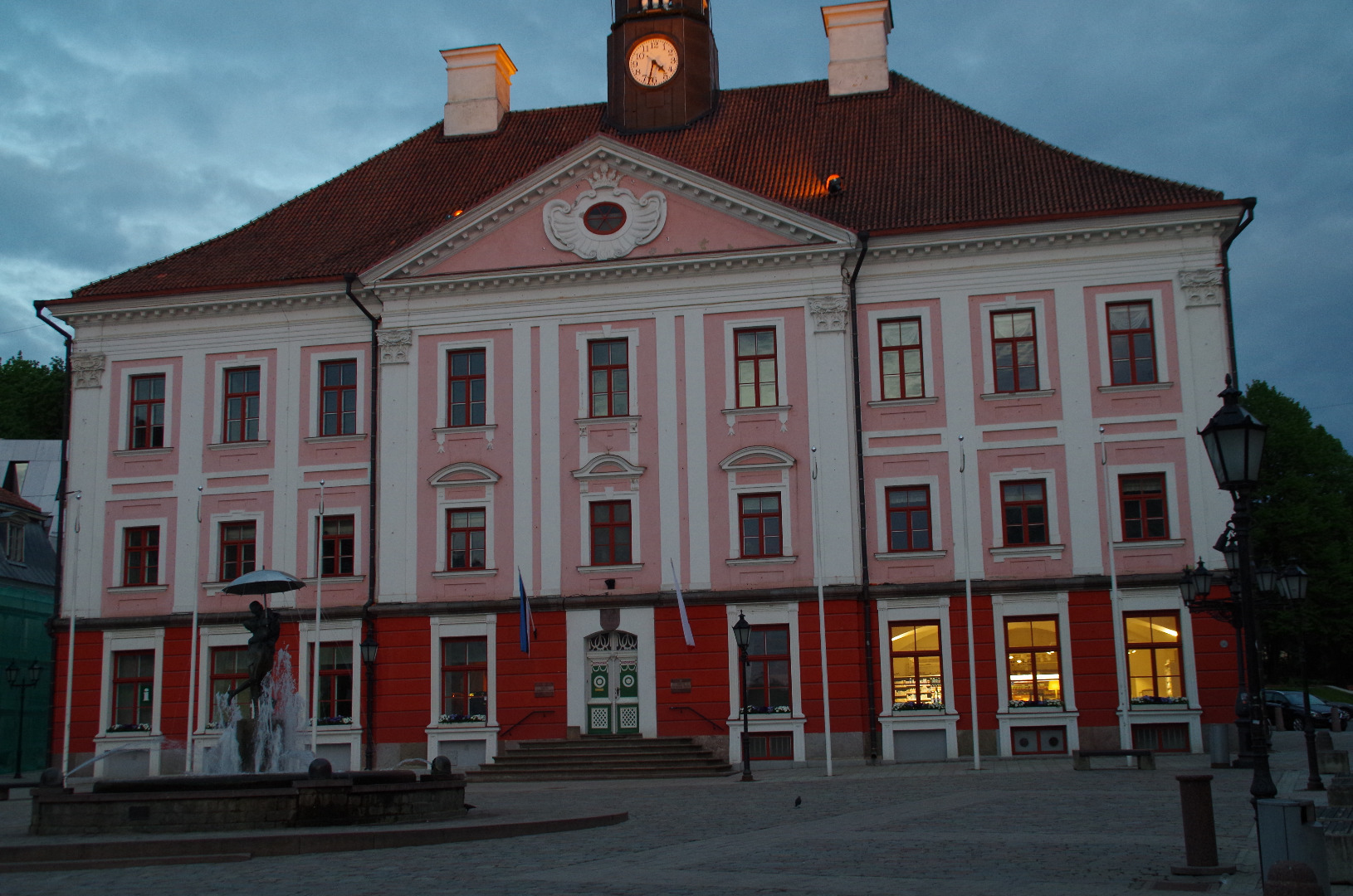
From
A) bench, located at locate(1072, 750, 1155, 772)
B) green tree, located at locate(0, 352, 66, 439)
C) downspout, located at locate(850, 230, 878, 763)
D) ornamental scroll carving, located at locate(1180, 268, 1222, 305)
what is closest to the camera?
bench, located at locate(1072, 750, 1155, 772)

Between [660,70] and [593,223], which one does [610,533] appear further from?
[660,70]

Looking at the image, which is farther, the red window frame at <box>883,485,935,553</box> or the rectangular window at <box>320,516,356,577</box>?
the rectangular window at <box>320,516,356,577</box>

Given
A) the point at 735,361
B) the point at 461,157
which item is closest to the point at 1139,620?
the point at 735,361

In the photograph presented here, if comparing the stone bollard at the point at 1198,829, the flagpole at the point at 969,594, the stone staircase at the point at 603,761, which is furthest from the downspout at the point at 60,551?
the stone bollard at the point at 1198,829

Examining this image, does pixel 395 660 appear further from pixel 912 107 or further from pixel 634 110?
pixel 912 107

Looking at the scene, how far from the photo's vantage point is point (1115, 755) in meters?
26.0

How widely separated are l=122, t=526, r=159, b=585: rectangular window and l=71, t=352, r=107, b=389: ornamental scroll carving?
13.2 feet

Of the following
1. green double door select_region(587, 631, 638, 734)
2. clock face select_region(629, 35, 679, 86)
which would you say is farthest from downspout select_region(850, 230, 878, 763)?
clock face select_region(629, 35, 679, 86)

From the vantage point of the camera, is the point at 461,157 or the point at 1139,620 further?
the point at 461,157

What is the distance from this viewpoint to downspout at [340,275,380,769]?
33.3 metres

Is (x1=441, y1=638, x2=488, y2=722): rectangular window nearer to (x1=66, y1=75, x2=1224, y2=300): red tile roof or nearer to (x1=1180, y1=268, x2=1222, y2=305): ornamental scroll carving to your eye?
(x1=66, y1=75, x2=1224, y2=300): red tile roof

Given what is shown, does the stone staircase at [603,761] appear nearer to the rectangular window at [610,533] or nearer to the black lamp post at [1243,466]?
the rectangular window at [610,533]

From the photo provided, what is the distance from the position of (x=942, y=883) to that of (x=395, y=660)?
23.7m

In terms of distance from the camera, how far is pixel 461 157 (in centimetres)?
4050
